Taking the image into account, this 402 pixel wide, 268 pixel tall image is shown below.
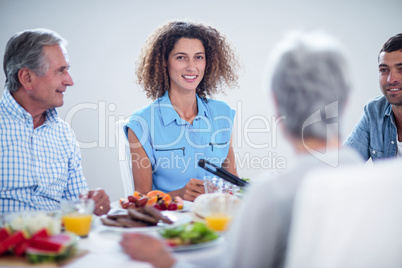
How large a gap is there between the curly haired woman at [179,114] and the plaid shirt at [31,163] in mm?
439

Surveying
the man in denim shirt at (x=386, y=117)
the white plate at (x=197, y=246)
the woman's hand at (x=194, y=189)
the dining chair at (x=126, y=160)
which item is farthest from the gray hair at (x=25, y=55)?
the man in denim shirt at (x=386, y=117)

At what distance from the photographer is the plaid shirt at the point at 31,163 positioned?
6.92 ft

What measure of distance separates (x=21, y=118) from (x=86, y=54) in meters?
2.53

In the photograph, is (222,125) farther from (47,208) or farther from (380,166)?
(380,166)

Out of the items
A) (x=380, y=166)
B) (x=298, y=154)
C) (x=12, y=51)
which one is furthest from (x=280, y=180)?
(x=12, y=51)

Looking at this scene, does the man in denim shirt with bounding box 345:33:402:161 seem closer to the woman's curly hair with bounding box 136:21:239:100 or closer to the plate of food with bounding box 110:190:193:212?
the woman's curly hair with bounding box 136:21:239:100

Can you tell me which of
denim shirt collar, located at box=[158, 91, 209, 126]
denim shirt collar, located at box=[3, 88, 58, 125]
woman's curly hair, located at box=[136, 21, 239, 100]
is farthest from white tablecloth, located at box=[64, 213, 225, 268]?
woman's curly hair, located at box=[136, 21, 239, 100]

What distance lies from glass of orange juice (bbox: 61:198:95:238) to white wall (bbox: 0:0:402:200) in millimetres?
3200

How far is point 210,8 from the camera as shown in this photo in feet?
15.3

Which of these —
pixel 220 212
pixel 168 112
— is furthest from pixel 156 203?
pixel 168 112

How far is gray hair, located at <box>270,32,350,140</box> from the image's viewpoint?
3.50 feet

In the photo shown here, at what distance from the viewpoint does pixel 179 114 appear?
2.80 metres

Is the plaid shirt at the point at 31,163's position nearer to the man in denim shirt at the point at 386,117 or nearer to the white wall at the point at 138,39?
the man in denim shirt at the point at 386,117

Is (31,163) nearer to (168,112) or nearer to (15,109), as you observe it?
(15,109)
